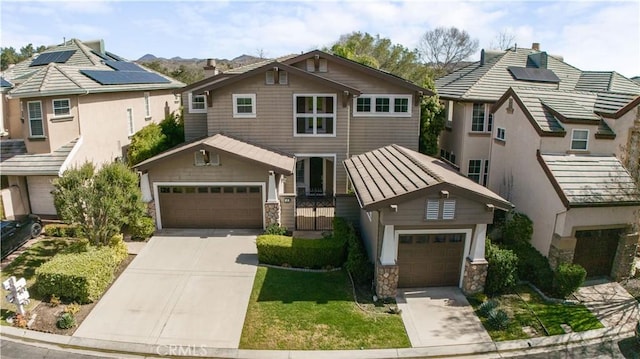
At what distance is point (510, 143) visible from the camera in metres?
18.0

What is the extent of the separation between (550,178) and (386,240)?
21.5 feet

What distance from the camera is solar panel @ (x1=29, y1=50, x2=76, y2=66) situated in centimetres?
2583

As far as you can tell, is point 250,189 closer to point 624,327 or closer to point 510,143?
point 510,143

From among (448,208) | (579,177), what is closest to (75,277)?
(448,208)

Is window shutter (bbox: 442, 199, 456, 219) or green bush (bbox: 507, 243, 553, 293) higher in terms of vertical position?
window shutter (bbox: 442, 199, 456, 219)

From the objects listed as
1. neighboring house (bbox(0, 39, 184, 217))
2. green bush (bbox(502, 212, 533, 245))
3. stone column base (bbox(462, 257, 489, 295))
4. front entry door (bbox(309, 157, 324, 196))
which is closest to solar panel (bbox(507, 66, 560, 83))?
green bush (bbox(502, 212, 533, 245))

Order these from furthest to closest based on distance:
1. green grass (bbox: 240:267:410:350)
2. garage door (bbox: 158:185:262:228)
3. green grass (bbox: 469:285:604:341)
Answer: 1. garage door (bbox: 158:185:262:228)
2. green grass (bbox: 469:285:604:341)
3. green grass (bbox: 240:267:410:350)

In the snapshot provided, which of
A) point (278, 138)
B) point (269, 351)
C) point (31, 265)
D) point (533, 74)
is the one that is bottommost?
point (269, 351)

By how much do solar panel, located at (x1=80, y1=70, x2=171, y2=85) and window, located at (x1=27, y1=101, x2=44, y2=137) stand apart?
3.59m

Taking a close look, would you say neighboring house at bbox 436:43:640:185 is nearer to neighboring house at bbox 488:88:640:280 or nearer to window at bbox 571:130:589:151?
neighboring house at bbox 488:88:640:280

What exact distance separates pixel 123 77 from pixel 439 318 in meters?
21.5

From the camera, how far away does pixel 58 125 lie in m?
18.9

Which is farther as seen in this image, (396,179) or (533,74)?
(533,74)

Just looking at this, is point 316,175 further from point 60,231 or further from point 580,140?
point 580,140
